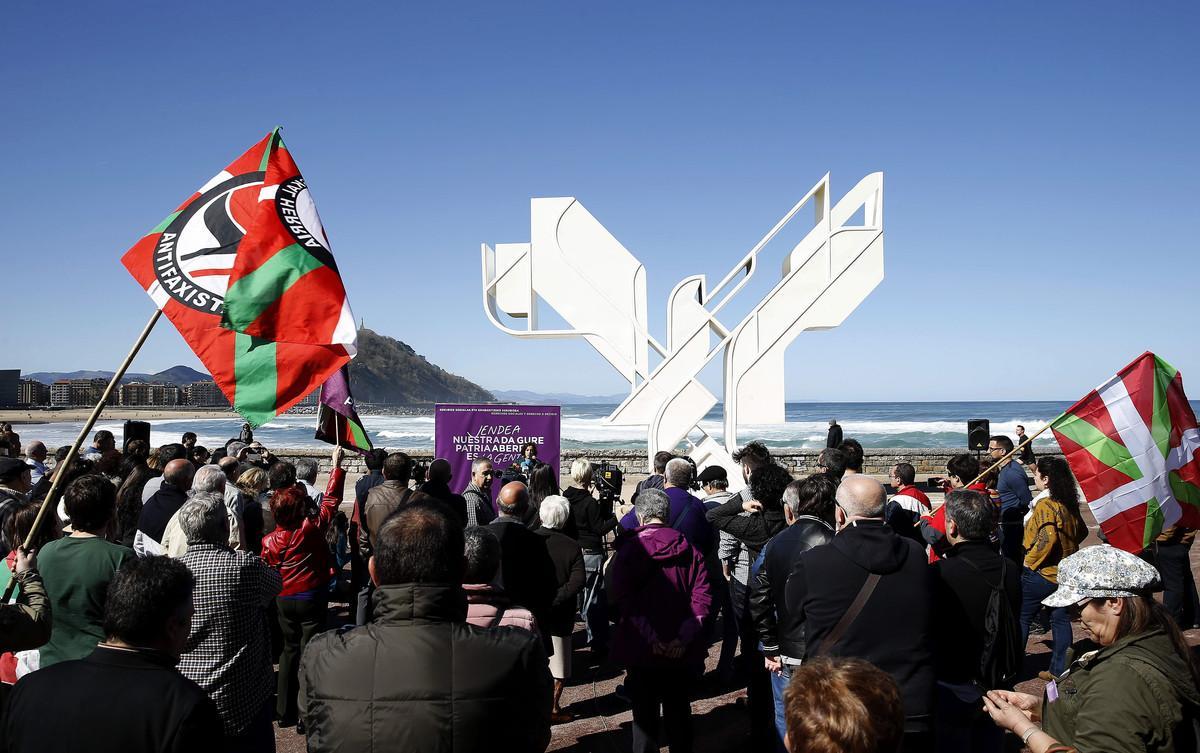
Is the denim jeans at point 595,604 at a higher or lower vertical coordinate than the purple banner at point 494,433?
lower

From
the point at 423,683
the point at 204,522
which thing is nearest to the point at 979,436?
the point at 204,522

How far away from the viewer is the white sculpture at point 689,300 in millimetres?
11445

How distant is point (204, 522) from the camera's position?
3273 mm

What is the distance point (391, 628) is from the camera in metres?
2.16

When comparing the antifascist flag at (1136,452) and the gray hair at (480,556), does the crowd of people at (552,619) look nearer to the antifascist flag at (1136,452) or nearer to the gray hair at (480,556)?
the gray hair at (480,556)

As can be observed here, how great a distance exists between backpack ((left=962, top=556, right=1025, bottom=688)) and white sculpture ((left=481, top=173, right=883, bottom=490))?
7943 millimetres

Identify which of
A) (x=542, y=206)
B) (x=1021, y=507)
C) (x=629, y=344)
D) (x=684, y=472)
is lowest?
(x=1021, y=507)

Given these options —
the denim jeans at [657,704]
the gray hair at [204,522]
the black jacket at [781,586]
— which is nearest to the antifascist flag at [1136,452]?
the black jacket at [781,586]

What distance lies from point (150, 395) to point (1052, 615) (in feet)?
423

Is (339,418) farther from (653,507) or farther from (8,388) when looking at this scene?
(8,388)

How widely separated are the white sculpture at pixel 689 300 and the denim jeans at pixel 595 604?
5354 millimetres

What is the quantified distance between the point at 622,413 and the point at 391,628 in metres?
9.35

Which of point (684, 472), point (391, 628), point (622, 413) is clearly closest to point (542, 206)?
point (622, 413)

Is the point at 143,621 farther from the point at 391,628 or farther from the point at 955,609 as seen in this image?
the point at 955,609
